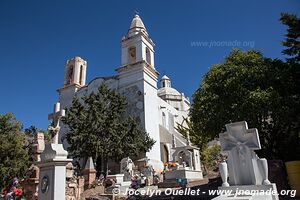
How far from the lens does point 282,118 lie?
39.4 ft

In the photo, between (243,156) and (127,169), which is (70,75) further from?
(243,156)

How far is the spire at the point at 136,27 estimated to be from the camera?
29.8 m

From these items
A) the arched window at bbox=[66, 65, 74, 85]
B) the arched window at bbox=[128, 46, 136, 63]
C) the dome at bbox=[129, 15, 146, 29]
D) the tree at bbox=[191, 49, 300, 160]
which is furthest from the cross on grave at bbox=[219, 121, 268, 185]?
the arched window at bbox=[66, 65, 74, 85]

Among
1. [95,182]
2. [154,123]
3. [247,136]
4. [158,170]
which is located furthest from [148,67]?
[247,136]

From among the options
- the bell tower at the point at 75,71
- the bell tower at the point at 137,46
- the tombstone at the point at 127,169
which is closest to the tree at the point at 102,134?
the tombstone at the point at 127,169

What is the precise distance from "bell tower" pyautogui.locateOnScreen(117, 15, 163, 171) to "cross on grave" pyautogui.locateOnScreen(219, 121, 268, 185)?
678 inches

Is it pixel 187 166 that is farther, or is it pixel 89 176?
pixel 187 166

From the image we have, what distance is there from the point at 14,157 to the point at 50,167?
1740 centimetres

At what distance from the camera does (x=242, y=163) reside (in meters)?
7.57

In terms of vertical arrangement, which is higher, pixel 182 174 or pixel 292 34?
pixel 292 34

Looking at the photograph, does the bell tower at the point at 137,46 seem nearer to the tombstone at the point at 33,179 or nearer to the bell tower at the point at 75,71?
the bell tower at the point at 75,71

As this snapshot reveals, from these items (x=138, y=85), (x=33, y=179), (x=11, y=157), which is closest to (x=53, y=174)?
(x=33, y=179)

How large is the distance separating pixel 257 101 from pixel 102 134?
554 inches

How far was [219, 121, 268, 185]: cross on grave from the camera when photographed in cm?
731
